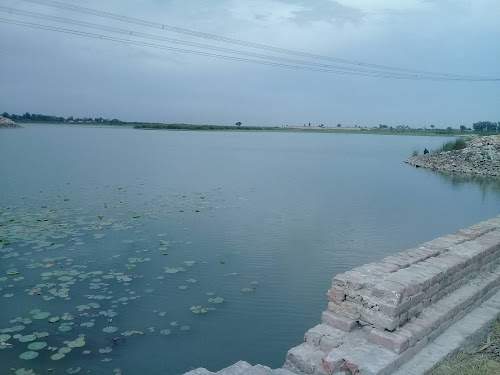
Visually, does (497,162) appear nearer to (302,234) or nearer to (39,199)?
(302,234)

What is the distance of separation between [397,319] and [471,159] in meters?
30.0

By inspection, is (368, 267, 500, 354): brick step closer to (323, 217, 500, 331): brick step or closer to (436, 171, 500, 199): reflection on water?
(323, 217, 500, 331): brick step

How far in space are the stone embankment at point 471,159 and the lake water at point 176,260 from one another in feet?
39.0

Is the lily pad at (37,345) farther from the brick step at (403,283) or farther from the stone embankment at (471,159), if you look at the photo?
the stone embankment at (471,159)

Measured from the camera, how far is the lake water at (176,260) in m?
5.01

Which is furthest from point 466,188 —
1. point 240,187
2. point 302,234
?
point 302,234

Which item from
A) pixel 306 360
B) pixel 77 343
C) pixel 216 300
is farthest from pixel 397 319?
pixel 77 343

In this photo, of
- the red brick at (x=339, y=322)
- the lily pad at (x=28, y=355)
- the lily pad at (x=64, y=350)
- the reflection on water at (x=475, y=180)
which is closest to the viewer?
the red brick at (x=339, y=322)

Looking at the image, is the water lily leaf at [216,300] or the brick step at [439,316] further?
the water lily leaf at [216,300]

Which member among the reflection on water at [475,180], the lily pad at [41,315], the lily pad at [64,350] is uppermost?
the reflection on water at [475,180]

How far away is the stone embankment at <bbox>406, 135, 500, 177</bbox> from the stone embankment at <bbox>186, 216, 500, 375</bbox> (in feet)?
83.4

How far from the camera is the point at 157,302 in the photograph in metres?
6.08

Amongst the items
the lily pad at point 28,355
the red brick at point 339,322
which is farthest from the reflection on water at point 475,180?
the lily pad at point 28,355

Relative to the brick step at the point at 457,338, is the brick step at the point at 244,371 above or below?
above
